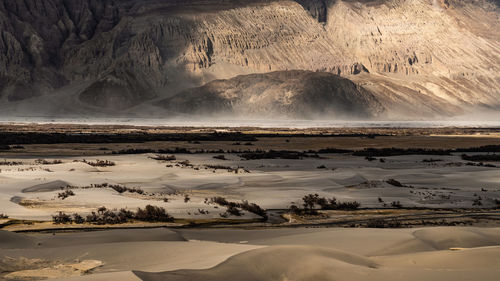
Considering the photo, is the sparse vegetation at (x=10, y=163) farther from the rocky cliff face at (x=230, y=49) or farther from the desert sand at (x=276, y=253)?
the rocky cliff face at (x=230, y=49)

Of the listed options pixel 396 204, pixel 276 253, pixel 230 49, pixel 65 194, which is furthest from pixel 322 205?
pixel 230 49

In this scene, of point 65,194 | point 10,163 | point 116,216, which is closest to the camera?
point 116,216

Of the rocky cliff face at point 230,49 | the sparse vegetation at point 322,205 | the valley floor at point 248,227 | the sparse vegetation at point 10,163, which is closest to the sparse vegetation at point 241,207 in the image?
the valley floor at point 248,227

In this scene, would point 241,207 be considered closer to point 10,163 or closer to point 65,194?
point 65,194

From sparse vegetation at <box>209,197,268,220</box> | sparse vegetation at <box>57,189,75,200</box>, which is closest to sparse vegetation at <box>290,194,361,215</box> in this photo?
sparse vegetation at <box>209,197,268,220</box>

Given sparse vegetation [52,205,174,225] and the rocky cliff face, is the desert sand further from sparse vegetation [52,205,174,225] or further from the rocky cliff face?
the rocky cliff face
